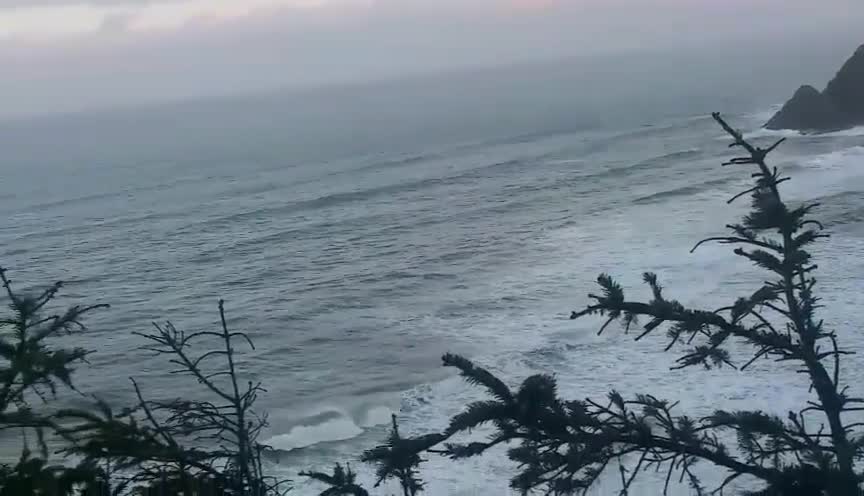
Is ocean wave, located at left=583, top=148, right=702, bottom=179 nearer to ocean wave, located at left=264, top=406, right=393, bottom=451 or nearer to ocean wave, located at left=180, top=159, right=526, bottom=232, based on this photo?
ocean wave, located at left=180, top=159, right=526, bottom=232

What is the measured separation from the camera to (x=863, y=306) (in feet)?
71.1

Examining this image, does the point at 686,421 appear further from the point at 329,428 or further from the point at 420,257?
the point at 420,257

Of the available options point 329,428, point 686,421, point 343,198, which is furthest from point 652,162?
point 686,421

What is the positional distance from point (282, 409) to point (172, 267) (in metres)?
18.2

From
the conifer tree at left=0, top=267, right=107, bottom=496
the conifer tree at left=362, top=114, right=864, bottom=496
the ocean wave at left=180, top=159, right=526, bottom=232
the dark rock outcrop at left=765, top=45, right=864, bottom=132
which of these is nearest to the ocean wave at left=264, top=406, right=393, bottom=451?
the conifer tree at left=0, top=267, right=107, bottom=496

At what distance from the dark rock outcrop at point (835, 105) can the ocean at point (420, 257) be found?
1272 mm

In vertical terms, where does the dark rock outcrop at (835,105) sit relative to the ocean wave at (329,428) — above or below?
above

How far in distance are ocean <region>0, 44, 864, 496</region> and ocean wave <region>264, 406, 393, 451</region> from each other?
0.07 m

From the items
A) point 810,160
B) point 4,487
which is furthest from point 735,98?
point 4,487

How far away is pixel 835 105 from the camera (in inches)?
2084

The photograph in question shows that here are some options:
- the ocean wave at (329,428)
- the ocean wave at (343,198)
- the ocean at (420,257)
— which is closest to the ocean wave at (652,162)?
the ocean at (420,257)

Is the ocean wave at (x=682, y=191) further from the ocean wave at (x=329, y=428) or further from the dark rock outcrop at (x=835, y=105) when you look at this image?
the ocean wave at (x=329, y=428)

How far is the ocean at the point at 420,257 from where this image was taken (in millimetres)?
19891

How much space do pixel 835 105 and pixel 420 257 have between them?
32037 millimetres
